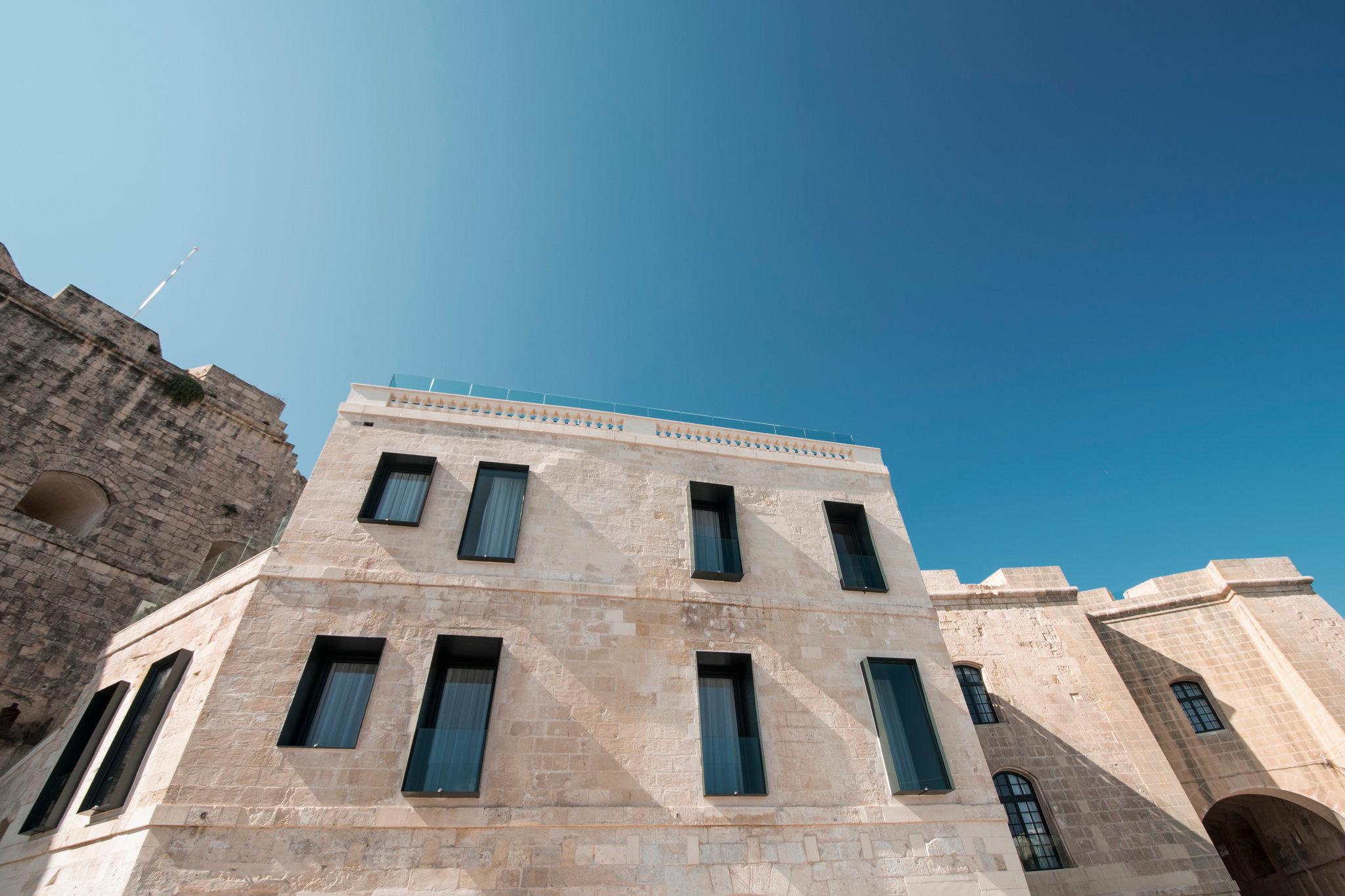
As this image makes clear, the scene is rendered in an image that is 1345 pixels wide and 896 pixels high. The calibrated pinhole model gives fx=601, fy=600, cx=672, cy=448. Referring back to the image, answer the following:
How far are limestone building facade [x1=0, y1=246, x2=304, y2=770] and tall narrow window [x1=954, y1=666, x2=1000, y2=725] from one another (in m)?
15.7

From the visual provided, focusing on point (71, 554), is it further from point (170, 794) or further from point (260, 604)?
point (170, 794)

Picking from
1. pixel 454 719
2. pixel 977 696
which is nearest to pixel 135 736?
pixel 454 719

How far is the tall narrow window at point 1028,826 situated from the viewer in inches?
483

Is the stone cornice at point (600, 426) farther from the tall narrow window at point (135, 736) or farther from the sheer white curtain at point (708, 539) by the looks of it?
the tall narrow window at point (135, 736)

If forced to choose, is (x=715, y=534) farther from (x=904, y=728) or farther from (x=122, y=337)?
(x=122, y=337)

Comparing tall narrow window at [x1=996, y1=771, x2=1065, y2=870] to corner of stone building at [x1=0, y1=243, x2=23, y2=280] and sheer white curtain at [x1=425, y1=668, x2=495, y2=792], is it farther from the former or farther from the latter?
corner of stone building at [x1=0, y1=243, x2=23, y2=280]

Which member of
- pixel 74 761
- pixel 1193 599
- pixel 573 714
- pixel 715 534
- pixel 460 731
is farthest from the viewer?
pixel 1193 599

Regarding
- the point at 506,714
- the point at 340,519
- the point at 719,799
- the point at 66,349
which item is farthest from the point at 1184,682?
the point at 66,349

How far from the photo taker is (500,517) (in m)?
10.0

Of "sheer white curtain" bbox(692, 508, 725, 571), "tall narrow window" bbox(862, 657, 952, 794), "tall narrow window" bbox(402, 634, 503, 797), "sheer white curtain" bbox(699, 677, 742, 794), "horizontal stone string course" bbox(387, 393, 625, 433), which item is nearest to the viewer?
"tall narrow window" bbox(402, 634, 503, 797)

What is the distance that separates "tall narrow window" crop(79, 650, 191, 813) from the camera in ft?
24.8

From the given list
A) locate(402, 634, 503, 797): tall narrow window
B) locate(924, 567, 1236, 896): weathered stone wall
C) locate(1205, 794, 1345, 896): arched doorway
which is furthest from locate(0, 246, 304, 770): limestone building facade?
locate(1205, 794, 1345, 896): arched doorway

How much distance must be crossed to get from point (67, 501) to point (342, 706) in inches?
514

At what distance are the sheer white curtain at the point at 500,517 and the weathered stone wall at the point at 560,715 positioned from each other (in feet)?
0.78
